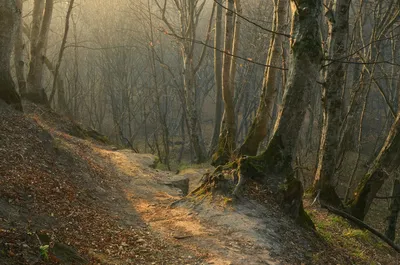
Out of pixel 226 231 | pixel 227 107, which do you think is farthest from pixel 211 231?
pixel 227 107

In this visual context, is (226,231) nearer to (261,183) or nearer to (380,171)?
(261,183)

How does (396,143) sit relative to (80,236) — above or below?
above

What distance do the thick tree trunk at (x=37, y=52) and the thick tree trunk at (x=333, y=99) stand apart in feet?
28.4

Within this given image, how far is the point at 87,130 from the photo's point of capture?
46.8 feet

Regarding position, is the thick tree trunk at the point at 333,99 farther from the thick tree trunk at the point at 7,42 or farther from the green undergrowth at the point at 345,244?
the thick tree trunk at the point at 7,42

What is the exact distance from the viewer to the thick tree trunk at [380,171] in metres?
8.06

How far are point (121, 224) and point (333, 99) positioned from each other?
546 centimetres

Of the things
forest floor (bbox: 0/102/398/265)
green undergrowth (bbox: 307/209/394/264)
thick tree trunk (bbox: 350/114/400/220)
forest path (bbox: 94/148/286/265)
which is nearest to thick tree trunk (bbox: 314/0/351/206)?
thick tree trunk (bbox: 350/114/400/220)

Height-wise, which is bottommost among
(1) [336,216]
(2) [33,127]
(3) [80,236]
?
(1) [336,216]

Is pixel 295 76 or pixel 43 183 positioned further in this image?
pixel 295 76

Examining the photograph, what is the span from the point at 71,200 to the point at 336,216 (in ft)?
19.0

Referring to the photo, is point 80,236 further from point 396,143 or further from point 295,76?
point 396,143

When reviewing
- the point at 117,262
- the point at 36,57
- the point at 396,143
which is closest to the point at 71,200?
the point at 117,262

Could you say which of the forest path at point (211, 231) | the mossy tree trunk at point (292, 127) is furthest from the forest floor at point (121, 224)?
the mossy tree trunk at point (292, 127)
